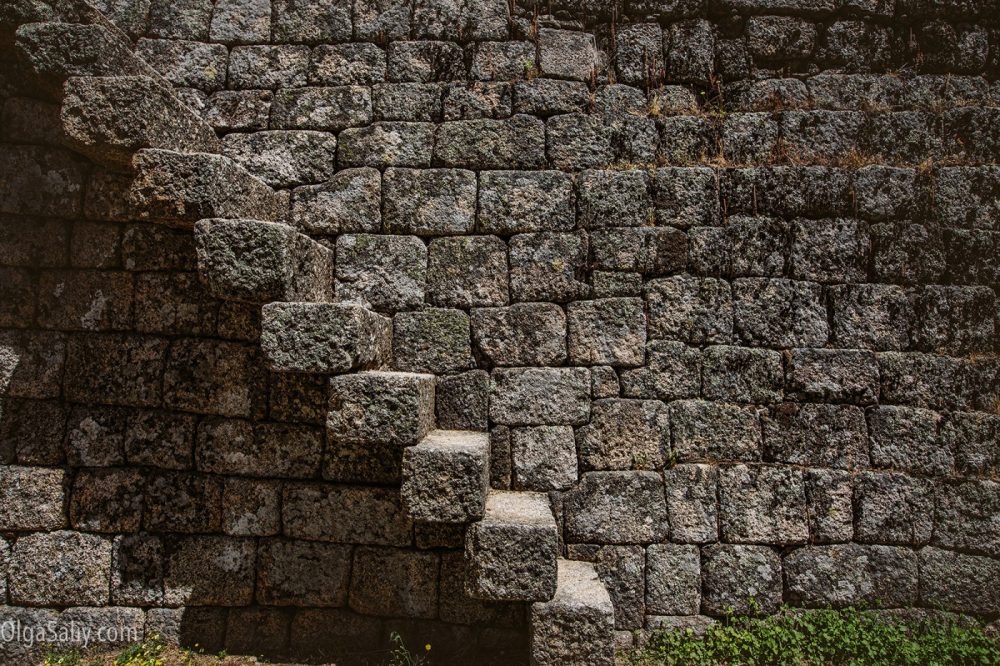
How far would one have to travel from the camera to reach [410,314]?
4.04m

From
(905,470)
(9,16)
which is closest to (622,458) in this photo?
(905,470)

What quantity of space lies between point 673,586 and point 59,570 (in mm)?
4409

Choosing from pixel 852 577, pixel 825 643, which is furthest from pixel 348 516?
pixel 852 577

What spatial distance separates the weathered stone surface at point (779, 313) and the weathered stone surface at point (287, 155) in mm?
3385

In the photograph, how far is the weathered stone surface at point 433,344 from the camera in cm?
400

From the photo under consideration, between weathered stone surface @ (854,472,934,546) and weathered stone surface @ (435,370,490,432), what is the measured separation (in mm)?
2844

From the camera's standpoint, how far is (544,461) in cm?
390

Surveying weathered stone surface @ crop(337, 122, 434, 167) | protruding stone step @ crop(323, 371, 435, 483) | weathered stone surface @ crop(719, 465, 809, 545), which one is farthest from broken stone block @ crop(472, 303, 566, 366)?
weathered stone surface @ crop(719, 465, 809, 545)

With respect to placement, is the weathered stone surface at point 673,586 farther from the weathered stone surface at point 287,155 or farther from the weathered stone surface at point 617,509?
the weathered stone surface at point 287,155

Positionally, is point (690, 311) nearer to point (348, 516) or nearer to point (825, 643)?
point (825, 643)

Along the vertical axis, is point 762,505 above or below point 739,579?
above

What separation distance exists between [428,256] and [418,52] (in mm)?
1707

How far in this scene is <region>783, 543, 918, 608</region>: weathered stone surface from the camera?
384cm

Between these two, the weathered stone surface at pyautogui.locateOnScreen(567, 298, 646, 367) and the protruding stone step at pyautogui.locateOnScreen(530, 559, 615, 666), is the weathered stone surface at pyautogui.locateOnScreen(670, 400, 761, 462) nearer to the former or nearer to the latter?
the weathered stone surface at pyautogui.locateOnScreen(567, 298, 646, 367)
